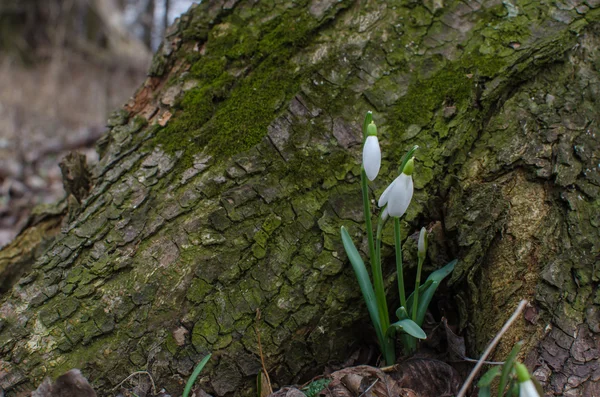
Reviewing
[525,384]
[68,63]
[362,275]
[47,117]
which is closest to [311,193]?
[362,275]

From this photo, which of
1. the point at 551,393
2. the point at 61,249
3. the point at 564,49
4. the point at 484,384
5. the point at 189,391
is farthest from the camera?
the point at 564,49

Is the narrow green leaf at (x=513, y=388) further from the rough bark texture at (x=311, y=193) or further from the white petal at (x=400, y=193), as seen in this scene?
the white petal at (x=400, y=193)

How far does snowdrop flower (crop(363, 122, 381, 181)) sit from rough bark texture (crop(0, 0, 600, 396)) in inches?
17.3

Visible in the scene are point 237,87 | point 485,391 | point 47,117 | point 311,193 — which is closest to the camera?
point 485,391

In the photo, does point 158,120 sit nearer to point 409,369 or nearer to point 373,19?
point 373,19

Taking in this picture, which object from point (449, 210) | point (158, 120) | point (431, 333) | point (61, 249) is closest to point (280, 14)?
point (158, 120)

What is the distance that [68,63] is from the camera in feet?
27.4

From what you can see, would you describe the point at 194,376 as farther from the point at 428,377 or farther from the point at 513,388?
the point at 513,388

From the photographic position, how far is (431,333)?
1.74 metres

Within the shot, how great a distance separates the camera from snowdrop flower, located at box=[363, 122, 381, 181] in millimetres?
1298

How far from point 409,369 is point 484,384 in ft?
1.63

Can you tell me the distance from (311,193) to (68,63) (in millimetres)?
8052

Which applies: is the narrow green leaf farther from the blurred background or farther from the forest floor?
the blurred background

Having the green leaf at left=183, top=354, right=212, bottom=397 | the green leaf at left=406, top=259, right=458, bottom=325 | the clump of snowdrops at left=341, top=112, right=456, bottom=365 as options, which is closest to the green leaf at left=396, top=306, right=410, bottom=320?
the clump of snowdrops at left=341, top=112, right=456, bottom=365
